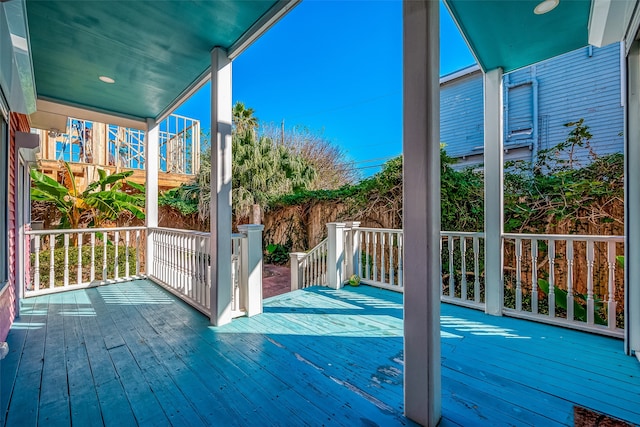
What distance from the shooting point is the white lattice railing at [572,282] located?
111 inches

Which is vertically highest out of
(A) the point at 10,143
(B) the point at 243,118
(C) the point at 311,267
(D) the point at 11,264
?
(B) the point at 243,118

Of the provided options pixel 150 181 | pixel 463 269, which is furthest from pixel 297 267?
pixel 150 181

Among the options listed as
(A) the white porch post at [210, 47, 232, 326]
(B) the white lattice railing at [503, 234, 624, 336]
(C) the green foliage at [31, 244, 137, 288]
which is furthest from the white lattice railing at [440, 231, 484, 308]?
(C) the green foliage at [31, 244, 137, 288]

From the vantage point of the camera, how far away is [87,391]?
198 centimetres

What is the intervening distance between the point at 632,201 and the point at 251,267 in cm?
344

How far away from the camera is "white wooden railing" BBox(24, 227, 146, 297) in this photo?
4.41m

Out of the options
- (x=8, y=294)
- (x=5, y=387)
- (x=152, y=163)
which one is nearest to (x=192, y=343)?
(x=5, y=387)

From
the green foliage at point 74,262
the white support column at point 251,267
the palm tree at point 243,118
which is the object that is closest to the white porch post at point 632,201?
the white support column at point 251,267

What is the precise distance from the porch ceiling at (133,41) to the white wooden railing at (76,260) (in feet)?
7.09

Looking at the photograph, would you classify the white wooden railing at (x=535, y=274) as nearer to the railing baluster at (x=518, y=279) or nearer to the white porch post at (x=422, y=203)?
the railing baluster at (x=518, y=279)

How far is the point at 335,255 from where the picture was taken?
4609 millimetres

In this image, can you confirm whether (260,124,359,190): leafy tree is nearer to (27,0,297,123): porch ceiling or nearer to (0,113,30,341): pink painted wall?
(27,0,297,123): porch ceiling

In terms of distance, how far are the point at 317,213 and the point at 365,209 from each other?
1.94 meters

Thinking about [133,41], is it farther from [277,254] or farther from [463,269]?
[277,254]
